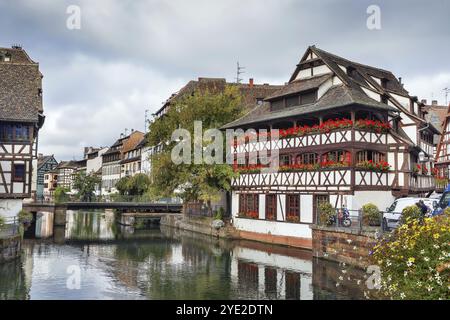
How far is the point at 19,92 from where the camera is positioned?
34.5 m

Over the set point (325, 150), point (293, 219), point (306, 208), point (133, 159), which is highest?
point (133, 159)

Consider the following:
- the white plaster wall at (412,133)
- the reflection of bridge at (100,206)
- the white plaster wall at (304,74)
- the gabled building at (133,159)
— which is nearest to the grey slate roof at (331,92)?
the white plaster wall at (304,74)

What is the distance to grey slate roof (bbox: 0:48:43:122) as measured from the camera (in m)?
33.1

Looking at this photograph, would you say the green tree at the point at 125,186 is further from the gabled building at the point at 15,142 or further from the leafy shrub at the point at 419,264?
the leafy shrub at the point at 419,264

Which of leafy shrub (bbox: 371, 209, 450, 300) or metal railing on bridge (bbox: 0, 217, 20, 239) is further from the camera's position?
metal railing on bridge (bbox: 0, 217, 20, 239)

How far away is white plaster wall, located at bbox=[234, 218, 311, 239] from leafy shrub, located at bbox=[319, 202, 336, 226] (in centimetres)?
390

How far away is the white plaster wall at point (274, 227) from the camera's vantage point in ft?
99.8

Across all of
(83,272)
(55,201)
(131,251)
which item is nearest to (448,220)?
(83,272)

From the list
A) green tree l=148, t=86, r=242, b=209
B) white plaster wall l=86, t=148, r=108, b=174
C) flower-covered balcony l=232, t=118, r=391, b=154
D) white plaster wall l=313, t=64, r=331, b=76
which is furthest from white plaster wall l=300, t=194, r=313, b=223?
white plaster wall l=86, t=148, r=108, b=174

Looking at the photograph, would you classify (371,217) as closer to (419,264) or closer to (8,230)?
(419,264)

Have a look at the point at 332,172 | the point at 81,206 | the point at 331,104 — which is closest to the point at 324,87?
the point at 331,104

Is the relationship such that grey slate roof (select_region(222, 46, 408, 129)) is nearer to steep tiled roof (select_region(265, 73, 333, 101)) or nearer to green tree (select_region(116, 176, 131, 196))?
steep tiled roof (select_region(265, 73, 333, 101))

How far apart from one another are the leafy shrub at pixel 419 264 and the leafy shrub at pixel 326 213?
48.7 feet

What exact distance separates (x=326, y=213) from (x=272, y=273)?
16.5ft
